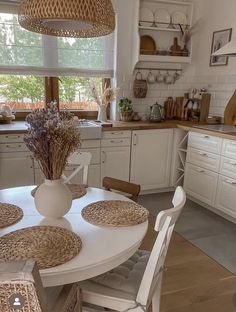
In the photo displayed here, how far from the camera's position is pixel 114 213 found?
149 centimetres

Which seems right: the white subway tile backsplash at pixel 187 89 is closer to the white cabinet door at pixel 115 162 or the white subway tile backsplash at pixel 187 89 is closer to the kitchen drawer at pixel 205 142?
the kitchen drawer at pixel 205 142

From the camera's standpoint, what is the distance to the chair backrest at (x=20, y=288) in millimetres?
626

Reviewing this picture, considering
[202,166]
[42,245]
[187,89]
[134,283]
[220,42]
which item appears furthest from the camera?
[187,89]

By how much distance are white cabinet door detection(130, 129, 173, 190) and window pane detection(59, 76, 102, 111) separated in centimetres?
86

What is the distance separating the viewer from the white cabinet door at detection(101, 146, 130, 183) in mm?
3416

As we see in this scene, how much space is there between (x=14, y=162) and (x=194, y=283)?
6.68 feet

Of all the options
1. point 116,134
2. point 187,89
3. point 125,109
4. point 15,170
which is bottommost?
point 15,170

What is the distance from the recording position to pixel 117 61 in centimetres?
381

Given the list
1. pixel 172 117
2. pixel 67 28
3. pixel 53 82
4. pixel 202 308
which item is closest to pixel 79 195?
pixel 67 28

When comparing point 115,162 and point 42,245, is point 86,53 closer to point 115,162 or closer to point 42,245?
point 115,162

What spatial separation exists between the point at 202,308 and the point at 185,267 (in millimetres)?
447

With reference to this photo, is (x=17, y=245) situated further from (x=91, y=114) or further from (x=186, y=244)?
(x=91, y=114)

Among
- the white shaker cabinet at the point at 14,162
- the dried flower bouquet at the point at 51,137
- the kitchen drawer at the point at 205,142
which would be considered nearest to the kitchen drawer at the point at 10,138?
the white shaker cabinet at the point at 14,162

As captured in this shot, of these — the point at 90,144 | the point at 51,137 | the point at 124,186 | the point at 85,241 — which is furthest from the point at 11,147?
the point at 85,241
